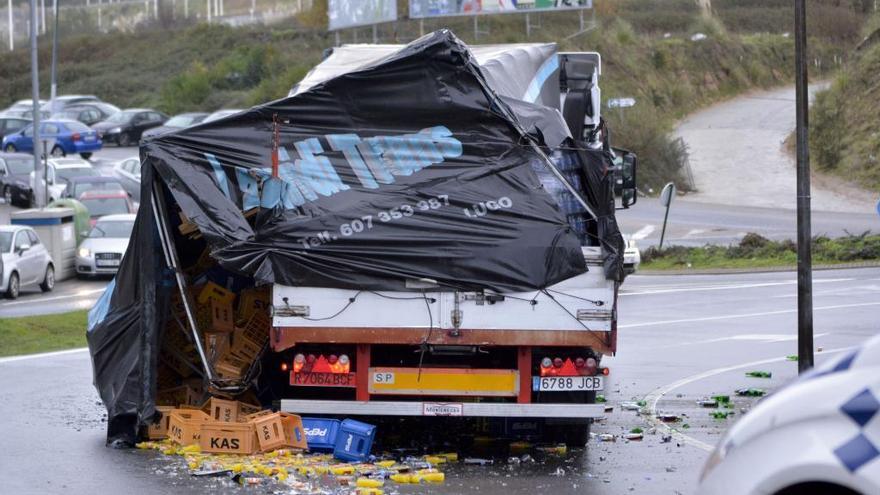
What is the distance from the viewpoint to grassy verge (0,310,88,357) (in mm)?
19391

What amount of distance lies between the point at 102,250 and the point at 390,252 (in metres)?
22.3

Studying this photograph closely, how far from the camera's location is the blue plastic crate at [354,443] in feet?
34.5

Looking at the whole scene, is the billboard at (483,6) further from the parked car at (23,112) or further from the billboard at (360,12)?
the parked car at (23,112)

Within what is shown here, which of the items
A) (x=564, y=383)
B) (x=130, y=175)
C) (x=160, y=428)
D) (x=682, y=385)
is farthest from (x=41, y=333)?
(x=130, y=175)

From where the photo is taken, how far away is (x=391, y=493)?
9.48 m

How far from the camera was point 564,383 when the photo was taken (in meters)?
10.5

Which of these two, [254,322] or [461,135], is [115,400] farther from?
[461,135]

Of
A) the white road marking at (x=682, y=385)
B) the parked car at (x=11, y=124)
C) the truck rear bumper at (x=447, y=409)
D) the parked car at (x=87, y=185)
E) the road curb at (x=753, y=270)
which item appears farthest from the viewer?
the parked car at (x=11, y=124)

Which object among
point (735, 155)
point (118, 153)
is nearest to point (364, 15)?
point (118, 153)

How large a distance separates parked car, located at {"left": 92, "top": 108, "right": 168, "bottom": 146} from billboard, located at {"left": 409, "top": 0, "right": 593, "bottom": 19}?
46.5 ft

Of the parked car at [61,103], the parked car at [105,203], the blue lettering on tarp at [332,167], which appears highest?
the blue lettering on tarp at [332,167]

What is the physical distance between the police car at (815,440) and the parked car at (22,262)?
982 inches

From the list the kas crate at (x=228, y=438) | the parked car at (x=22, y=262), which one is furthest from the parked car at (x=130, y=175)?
the kas crate at (x=228, y=438)

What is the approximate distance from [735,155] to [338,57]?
45.1 meters
